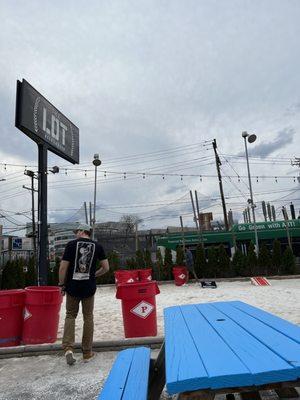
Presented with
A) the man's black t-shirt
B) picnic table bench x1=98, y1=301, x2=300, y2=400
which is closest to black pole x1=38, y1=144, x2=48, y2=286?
the man's black t-shirt

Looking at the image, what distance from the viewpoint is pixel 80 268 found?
15.3 feet

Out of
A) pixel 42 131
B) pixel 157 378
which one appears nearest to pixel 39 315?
pixel 157 378

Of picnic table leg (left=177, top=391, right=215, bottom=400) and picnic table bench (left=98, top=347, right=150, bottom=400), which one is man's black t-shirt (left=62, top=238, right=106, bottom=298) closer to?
picnic table bench (left=98, top=347, right=150, bottom=400)

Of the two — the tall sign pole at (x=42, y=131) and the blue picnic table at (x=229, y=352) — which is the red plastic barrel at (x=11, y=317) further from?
the blue picnic table at (x=229, y=352)

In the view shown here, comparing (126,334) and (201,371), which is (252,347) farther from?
(126,334)

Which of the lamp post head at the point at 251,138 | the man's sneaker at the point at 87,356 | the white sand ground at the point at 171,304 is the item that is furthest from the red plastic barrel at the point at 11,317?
the lamp post head at the point at 251,138

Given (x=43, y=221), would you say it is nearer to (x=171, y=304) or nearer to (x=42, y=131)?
(x=42, y=131)

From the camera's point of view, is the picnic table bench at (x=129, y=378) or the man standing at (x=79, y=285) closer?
the picnic table bench at (x=129, y=378)

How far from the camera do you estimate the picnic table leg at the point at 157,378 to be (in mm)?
2711

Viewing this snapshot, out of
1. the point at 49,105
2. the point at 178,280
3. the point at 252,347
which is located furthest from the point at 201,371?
the point at 178,280

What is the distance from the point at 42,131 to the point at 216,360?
23.5 ft

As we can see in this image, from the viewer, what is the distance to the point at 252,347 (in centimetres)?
→ 204

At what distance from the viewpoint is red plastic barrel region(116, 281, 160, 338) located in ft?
17.7

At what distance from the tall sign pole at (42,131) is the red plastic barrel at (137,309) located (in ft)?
8.21
